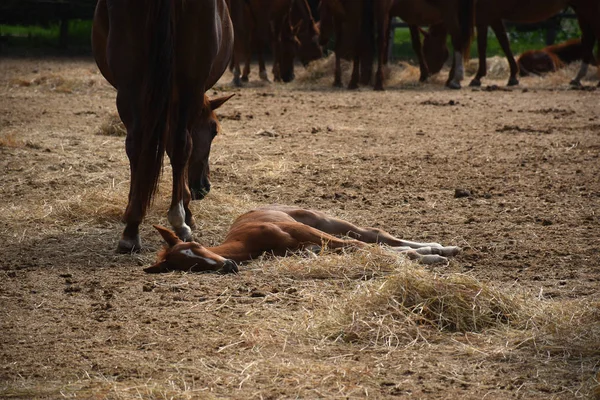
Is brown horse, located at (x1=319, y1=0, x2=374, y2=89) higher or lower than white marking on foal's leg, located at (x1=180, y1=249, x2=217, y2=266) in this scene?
higher

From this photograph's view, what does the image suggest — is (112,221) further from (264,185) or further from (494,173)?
(494,173)

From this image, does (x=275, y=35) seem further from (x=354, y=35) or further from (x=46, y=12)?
(x=46, y=12)

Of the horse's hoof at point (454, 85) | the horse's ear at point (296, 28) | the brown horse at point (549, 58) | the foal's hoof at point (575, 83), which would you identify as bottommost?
the horse's hoof at point (454, 85)

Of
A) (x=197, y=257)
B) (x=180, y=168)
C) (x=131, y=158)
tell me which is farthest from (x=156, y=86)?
(x=197, y=257)

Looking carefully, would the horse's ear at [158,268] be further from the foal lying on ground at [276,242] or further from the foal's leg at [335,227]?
the foal's leg at [335,227]

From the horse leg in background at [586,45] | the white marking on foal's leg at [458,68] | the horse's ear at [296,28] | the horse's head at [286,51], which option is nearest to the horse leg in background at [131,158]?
the white marking on foal's leg at [458,68]

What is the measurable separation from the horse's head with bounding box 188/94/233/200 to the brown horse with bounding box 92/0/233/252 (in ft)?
2.80

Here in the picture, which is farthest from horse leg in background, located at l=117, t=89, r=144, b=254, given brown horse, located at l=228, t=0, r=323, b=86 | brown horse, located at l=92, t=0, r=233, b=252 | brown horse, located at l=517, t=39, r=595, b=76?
brown horse, located at l=517, t=39, r=595, b=76

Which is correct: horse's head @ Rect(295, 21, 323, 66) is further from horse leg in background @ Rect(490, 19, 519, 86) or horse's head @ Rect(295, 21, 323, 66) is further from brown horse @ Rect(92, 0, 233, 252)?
brown horse @ Rect(92, 0, 233, 252)

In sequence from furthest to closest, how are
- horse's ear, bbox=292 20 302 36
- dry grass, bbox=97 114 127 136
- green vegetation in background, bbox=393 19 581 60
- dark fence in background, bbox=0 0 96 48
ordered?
1. green vegetation in background, bbox=393 19 581 60
2. dark fence in background, bbox=0 0 96 48
3. horse's ear, bbox=292 20 302 36
4. dry grass, bbox=97 114 127 136

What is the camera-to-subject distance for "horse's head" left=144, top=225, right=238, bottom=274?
5.05 m

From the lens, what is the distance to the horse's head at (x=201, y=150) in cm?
679

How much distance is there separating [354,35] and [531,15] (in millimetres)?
3135

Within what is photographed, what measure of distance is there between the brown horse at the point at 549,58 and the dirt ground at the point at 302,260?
5.05m
